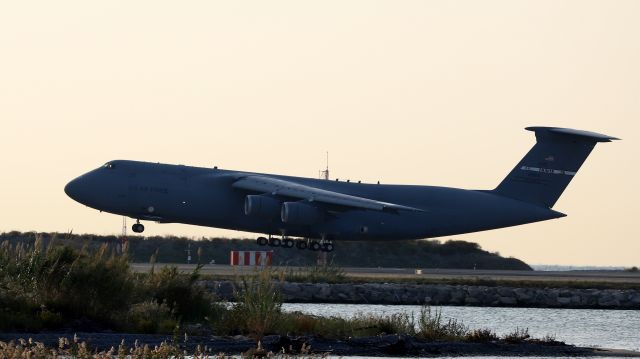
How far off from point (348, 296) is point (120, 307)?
1569 centimetres

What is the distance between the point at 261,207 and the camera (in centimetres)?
5003

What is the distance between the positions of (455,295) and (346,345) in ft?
58.9

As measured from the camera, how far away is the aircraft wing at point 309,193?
1961 inches

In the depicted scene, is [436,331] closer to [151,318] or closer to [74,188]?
[151,318]

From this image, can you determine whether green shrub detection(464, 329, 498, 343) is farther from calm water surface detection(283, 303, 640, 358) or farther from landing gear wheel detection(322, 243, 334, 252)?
landing gear wheel detection(322, 243, 334, 252)

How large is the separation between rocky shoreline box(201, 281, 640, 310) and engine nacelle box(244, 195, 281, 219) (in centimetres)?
1108

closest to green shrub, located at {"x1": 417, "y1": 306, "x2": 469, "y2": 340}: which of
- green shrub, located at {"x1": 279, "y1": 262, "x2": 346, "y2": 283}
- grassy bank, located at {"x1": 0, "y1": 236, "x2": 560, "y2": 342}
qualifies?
grassy bank, located at {"x1": 0, "y1": 236, "x2": 560, "y2": 342}

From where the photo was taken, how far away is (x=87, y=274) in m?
22.4

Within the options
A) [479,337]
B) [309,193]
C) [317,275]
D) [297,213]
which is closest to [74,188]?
[297,213]

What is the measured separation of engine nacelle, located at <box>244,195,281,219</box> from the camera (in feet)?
164

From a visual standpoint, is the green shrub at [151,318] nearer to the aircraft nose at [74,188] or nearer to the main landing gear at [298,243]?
the aircraft nose at [74,188]

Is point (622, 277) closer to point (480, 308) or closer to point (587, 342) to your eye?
point (480, 308)

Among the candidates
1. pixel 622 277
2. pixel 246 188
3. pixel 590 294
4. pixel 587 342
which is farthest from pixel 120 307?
pixel 622 277

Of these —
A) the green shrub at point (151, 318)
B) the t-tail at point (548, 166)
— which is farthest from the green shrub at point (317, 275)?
the green shrub at point (151, 318)
